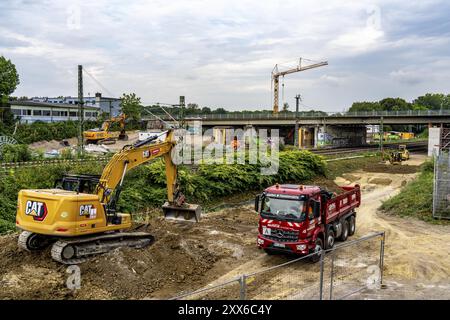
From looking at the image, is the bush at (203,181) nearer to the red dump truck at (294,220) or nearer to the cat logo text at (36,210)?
the cat logo text at (36,210)

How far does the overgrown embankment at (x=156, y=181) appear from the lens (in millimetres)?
23141

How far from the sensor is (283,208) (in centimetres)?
1592

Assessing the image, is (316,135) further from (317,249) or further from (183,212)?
(317,249)

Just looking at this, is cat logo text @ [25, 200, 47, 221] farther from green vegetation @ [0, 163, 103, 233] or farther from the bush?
the bush

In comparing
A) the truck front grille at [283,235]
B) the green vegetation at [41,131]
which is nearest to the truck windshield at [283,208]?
the truck front grille at [283,235]

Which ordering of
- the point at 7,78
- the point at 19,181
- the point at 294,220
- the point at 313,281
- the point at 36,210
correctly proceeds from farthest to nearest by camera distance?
the point at 7,78 < the point at 19,181 < the point at 294,220 < the point at 36,210 < the point at 313,281

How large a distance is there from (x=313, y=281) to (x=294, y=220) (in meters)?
2.27

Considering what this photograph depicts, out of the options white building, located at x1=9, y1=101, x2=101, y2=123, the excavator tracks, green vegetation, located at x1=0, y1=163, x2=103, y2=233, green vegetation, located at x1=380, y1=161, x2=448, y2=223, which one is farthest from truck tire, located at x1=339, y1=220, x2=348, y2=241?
white building, located at x1=9, y1=101, x2=101, y2=123

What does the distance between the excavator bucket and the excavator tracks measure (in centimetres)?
195

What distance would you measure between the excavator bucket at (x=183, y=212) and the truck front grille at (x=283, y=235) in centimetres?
354

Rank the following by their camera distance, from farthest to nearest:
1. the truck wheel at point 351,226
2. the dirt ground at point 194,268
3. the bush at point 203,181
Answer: the bush at point 203,181 < the truck wheel at point 351,226 < the dirt ground at point 194,268

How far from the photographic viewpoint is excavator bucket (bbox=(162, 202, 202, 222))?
18.3 meters

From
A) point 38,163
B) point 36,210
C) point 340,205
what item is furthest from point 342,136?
point 36,210
